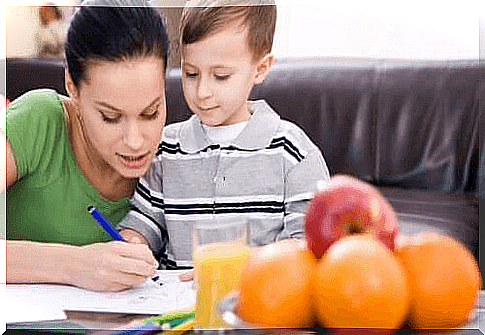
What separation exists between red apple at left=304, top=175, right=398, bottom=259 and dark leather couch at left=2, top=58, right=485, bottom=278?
0.26 meters

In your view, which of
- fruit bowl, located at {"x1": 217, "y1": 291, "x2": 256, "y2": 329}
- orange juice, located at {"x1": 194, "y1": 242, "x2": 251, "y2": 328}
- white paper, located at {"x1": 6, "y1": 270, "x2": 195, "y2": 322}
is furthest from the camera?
white paper, located at {"x1": 6, "y1": 270, "x2": 195, "y2": 322}

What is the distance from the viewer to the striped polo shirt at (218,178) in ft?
2.92

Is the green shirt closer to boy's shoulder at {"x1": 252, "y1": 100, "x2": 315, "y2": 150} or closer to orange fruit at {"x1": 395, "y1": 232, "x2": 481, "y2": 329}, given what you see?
boy's shoulder at {"x1": 252, "y1": 100, "x2": 315, "y2": 150}

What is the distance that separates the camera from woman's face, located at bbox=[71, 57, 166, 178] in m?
0.89

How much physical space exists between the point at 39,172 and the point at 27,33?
0.18m

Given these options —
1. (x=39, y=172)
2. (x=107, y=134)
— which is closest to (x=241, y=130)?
(x=107, y=134)

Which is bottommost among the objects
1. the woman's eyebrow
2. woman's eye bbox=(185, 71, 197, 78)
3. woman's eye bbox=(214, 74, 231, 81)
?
the woman's eyebrow

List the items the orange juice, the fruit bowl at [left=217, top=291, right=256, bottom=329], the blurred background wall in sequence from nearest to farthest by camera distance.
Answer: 1. the fruit bowl at [left=217, top=291, right=256, bottom=329]
2. the orange juice
3. the blurred background wall

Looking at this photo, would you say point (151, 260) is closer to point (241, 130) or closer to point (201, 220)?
point (201, 220)

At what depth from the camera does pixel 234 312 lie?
61 centimetres

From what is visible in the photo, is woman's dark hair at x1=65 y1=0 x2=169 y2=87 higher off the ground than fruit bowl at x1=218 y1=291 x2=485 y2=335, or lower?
higher

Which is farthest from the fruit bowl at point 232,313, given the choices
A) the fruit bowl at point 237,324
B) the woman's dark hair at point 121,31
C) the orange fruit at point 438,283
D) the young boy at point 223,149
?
the woman's dark hair at point 121,31

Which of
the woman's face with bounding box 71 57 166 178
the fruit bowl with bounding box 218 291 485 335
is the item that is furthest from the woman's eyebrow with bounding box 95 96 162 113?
the fruit bowl with bounding box 218 291 485 335

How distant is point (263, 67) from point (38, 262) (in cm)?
36
